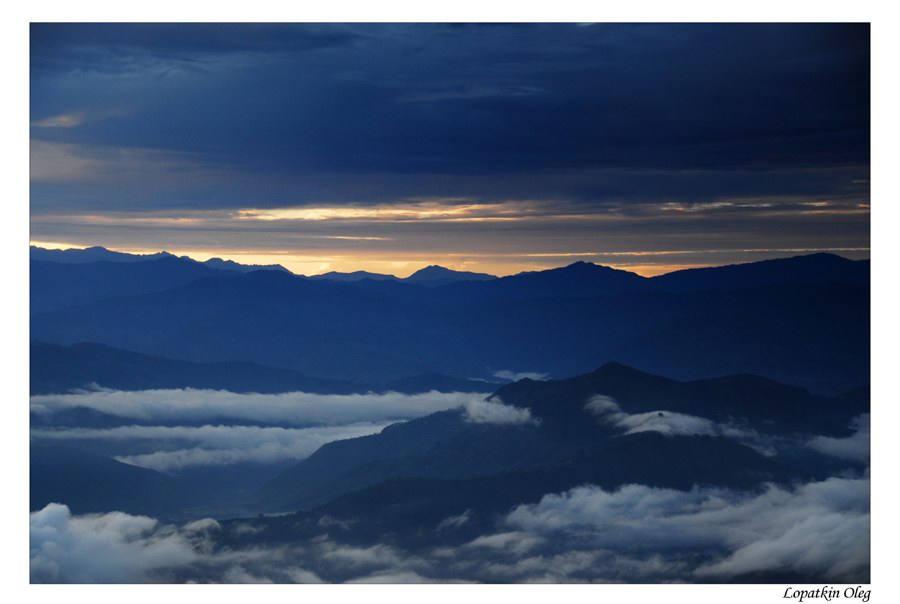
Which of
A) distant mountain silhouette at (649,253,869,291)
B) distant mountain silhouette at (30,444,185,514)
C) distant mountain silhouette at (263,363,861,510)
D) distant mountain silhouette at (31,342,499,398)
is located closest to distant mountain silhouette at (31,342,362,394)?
distant mountain silhouette at (31,342,499,398)

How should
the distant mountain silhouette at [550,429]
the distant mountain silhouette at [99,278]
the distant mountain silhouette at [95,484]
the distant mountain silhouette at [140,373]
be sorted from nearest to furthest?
the distant mountain silhouette at [95,484]
the distant mountain silhouette at [140,373]
the distant mountain silhouette at [99,278]
the distant mountain silhouette at [550,429]

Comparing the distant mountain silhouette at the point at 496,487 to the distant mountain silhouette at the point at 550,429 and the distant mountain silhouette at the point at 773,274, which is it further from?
the distant mountain silhouette at the point at 773,274

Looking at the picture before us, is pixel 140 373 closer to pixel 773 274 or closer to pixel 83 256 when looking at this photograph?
pixel 83 256

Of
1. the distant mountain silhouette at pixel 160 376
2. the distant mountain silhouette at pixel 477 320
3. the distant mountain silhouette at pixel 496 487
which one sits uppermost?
the distant mountain silhouette at pixel 477 320

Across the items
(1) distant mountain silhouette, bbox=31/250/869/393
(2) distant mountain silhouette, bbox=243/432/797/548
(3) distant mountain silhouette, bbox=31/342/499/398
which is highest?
(1) distant mountain silhouette, bbox=31/250/869/393

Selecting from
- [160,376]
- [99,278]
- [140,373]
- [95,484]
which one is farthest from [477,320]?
[95,484]

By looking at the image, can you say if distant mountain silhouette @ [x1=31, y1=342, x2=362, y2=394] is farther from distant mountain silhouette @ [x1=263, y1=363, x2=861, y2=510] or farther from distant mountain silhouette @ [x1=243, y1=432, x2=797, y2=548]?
distant mountain silhouette @ [x1=243, y1=432, x2=797, y2=548]

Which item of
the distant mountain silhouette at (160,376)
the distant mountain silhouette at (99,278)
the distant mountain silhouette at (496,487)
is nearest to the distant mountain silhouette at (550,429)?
the distant mountain silhouette at (496,487)
